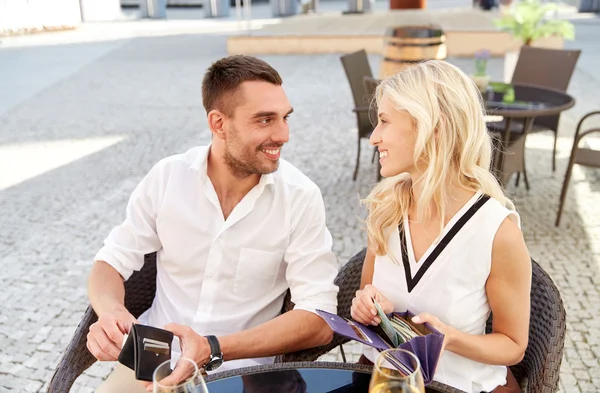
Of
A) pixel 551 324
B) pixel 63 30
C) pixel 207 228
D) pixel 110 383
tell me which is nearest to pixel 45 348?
pixel 110 383

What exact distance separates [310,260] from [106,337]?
2.07 feet

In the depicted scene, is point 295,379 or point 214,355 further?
point 214,355

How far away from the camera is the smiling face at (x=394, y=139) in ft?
5.32

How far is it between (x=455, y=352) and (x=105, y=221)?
10.8 ft

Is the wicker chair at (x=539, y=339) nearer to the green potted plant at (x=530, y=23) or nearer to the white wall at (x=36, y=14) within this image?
the green potted plant at (x=530, y=23)

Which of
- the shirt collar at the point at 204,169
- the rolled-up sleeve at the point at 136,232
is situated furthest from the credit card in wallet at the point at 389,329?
the rolled-up sleeve at the point at 136,232

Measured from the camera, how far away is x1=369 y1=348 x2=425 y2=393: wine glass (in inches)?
40.1

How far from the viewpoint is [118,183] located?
Result: 506cm

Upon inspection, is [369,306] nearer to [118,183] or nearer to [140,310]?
[140,310]

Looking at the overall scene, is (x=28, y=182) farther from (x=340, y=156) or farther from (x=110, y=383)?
(x=110, y=383)

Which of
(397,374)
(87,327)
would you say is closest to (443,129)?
(397,374)

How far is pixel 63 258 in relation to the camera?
3809mm

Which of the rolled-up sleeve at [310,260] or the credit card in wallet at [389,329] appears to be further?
the rolled-up sleeve at [310,260]

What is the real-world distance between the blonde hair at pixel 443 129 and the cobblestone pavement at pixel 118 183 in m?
1.39
